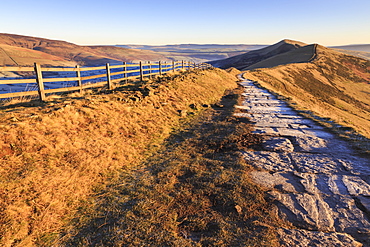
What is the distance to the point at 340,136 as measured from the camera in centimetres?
626

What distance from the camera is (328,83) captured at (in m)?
39.7

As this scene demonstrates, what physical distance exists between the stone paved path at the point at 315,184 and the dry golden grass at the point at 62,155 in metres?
3.32

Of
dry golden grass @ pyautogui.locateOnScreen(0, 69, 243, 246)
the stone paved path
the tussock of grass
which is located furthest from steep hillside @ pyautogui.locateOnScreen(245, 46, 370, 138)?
the tussock of grass

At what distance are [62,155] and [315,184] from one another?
540 cm

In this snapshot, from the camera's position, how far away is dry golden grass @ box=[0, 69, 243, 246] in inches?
119

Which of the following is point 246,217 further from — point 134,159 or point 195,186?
point 134,159

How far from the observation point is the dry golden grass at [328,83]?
26562mm

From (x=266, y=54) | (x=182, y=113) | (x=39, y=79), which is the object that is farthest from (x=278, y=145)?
(x=266, y=54)

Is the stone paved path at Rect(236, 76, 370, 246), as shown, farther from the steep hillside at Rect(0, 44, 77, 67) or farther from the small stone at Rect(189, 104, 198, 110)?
the steep hillside at Rect(0, 44, 77, 67)

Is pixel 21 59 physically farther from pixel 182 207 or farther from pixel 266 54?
pixel 266 54

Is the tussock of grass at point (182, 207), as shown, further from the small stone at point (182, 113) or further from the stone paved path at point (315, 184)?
the small stone at point (182, 113)

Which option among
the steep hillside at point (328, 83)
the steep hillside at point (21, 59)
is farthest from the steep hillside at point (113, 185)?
the steep hillside at point (21, 59)

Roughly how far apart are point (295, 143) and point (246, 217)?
3768 mm

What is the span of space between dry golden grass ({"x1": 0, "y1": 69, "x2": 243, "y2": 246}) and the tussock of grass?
1.49 ft
